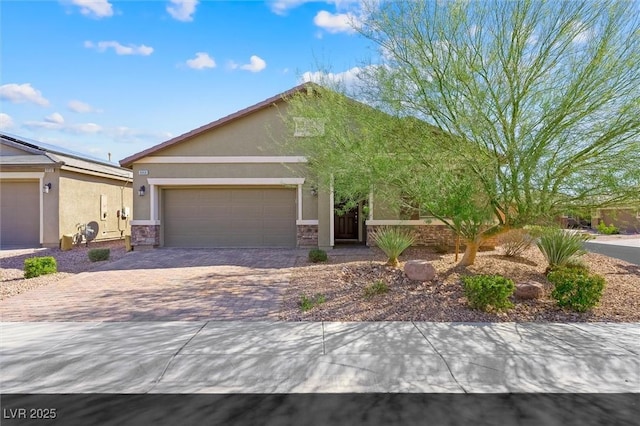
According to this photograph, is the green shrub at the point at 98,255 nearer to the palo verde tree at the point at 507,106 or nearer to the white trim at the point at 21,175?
the white trim at the point at 21,175

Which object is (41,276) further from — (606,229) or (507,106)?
(606,229)

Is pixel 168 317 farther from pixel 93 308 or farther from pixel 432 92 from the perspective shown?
A: pixel 432 92

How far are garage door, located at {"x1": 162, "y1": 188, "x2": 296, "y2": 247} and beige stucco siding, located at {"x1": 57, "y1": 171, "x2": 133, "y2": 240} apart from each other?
4.11m

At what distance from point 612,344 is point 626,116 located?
3.64m

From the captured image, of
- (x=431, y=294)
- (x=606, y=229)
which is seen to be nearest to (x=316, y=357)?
(x=431, y=294)

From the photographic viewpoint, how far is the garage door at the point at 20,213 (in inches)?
624

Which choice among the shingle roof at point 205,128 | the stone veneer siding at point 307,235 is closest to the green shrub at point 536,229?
the stone veneer siding at point 307,235

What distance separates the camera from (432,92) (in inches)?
289

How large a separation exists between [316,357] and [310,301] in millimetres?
2439

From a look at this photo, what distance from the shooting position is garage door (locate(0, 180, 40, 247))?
15.9 m

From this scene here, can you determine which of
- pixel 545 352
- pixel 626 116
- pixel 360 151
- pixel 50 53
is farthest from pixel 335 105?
pixel 50 53

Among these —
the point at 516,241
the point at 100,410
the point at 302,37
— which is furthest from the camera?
the point at 516,241

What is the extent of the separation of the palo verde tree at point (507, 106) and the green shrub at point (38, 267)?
8225 mm

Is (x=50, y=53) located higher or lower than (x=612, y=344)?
higher
